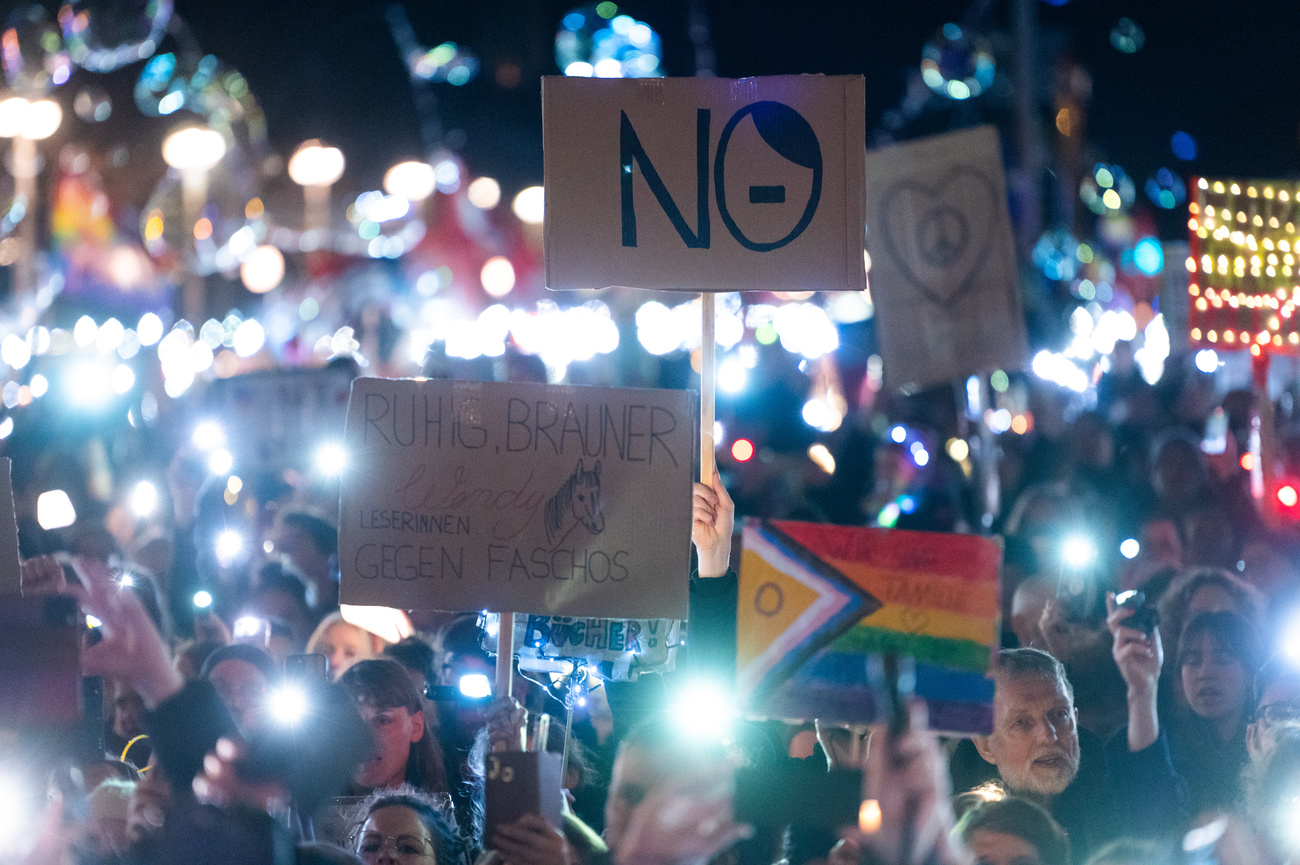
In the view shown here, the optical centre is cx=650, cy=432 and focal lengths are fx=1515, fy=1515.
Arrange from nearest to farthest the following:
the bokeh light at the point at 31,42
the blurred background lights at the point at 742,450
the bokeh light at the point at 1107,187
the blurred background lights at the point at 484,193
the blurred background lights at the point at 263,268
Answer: the blurred background lights at the point at 742,450
the bokeh light at the point at 31,42
the bokeh light at the point at 1107,187
the blurred background lights at the point at 263,268
the blurred background lights at the point at 484,193

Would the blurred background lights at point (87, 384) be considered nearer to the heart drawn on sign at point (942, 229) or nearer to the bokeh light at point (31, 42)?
the heart drawn on sign at point (942, 229)

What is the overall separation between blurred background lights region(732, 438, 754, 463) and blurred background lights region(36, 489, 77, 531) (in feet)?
11.0

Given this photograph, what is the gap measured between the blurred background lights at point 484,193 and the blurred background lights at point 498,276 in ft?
6.55

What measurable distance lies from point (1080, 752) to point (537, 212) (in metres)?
31.5

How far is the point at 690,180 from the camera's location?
411cm

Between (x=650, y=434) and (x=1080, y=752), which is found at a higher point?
(x=650, y=434)

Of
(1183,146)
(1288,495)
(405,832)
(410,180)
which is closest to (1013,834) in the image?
(405,832)

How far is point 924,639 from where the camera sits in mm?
3537

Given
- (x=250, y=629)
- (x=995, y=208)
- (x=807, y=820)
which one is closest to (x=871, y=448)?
(x=995, y=208)

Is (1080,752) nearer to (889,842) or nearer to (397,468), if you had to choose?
(889,842)

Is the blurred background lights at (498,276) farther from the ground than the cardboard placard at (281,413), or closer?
farther from the ground

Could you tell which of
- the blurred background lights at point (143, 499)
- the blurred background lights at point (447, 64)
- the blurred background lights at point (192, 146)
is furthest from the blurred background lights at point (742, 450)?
the blurred background lights at point (447, 64)

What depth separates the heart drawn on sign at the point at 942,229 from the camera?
22.7 ft

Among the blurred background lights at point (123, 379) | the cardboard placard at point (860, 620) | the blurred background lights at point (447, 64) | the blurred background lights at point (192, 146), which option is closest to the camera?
the cardboard placard at point (860, 620)
